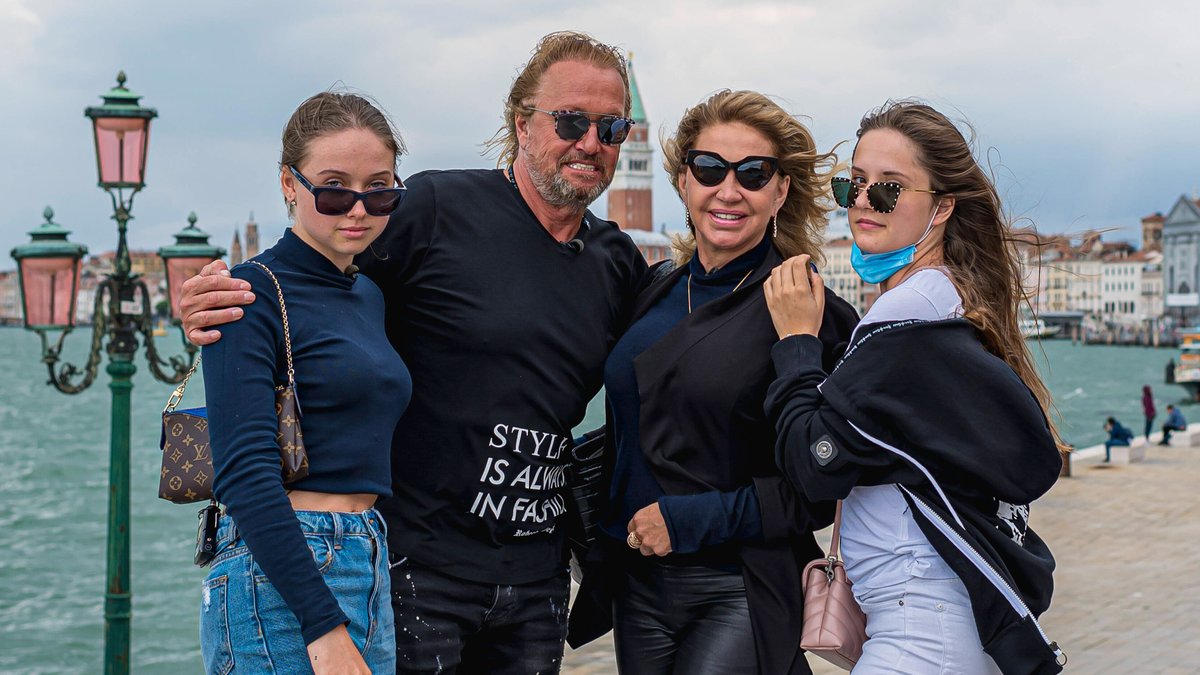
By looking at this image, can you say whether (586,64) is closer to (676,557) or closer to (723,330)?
(723,330)

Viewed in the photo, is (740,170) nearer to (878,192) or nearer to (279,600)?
(878,192)

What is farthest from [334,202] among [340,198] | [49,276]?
[49,276]

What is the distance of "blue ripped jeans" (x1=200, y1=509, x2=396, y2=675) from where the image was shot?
2.48m

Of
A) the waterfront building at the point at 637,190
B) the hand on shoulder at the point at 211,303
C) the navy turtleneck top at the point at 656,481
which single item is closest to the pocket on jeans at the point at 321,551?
the hand on shoulder at the point at 211,303

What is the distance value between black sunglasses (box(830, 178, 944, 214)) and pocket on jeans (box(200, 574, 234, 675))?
1.55 meters

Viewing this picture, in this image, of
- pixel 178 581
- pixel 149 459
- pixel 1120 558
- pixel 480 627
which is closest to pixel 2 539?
pixel 178 581

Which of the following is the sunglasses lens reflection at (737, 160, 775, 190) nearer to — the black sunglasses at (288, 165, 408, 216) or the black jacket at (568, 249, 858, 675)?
the black jacket at (568, 249, 858, 675)

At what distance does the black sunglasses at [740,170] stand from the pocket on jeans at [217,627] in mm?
1497

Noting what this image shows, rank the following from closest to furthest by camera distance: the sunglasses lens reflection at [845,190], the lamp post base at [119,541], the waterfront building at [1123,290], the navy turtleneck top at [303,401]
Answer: the navy turtleneck top at [303,401], the sunglasses lens reflection at [845,190], the lamp post base at [119,541], the waterfront building at [1123,290]

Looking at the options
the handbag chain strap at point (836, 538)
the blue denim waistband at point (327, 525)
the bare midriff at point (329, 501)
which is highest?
the bare midriff at point (329, 501)

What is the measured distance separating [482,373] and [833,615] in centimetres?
103

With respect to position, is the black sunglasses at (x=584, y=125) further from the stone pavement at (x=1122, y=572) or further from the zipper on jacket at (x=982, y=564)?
the stone pavement at (x=1122, y=572)

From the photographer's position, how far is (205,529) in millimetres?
2562

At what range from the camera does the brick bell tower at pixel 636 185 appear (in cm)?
12712
